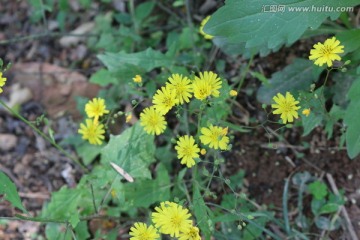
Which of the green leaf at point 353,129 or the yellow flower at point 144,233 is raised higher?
the green leaf at point 353,129

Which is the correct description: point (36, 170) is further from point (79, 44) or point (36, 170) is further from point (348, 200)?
point (348, 200)

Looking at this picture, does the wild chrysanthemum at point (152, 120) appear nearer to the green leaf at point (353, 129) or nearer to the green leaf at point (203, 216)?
the green leaf at point (203, 216)

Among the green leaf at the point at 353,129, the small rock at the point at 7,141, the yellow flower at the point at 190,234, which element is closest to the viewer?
the yellow flower at the point at 190,234

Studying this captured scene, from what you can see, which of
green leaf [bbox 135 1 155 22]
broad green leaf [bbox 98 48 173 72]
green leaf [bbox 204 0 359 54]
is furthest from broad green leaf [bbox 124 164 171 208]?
green leaf [bbox 135 1 155 22]

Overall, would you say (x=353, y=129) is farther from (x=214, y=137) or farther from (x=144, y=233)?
(x=144, y=233)

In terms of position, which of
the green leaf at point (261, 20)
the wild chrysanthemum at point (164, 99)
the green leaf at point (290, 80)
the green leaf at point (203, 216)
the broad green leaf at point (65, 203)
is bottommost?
the broad green leaf at point (65, 203)

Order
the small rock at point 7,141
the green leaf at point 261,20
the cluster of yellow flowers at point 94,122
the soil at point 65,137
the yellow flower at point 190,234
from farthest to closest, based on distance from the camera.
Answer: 1. the small rock at point 7,141
2. the soil at point 65,137
3. the cluster of yellow flowers at point 94,122
4. the green leaf at point 261,20
5. the yellow flower at point 190,234

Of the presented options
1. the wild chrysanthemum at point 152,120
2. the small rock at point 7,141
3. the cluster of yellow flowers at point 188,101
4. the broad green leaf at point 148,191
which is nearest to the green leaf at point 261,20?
the cluster of yellow flowers at point 188,101

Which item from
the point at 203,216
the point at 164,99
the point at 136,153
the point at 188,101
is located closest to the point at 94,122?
the point at 136,153

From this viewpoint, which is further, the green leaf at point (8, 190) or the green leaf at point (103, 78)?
the green leaf at point (103, 78)
